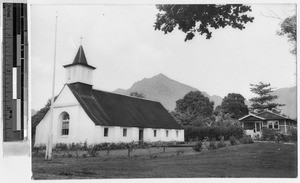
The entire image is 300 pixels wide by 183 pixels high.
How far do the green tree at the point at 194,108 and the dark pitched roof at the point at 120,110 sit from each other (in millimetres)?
295

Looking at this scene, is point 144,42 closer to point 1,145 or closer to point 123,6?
point 123,6

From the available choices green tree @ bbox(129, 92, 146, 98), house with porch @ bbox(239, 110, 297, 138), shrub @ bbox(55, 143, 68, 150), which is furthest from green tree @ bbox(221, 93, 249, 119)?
shrub @ bbox(55, 143, 68, 150)

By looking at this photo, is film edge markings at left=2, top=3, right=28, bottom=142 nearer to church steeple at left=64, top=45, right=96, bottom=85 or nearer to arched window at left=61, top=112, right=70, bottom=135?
arched window at left=61, top=112, right=70, bottom=135

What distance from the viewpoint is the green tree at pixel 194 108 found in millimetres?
8492

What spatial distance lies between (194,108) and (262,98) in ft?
5.63

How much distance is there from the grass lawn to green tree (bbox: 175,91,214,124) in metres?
0.89

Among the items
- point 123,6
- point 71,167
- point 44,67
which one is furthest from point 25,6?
point 71,167

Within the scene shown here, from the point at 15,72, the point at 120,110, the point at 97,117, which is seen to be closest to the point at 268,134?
the point at 120,110

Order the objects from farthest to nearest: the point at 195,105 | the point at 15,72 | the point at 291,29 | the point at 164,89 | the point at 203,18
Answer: the point at 195,105 → the point at 164,89 → the point at 291,29 → the point at 15,72 → the point at 203,18

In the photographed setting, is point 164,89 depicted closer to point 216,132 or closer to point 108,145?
point 216,132

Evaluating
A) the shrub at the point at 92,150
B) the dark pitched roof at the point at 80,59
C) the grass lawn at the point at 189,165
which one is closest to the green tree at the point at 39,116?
the grass lawn at the point at 189,165

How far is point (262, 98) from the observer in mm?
8398

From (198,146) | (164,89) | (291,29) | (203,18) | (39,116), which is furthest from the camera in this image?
(198,146)

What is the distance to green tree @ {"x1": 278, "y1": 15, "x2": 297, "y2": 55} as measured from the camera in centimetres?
822
